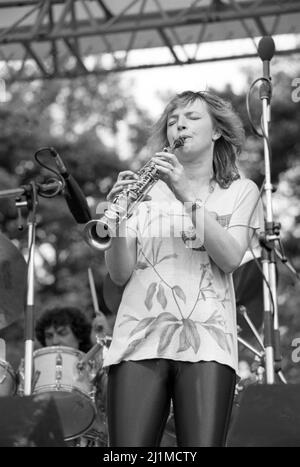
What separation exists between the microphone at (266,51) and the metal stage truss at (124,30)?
347 cm

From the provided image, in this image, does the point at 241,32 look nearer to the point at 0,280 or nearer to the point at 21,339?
the point at 0,280

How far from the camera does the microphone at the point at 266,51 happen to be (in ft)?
14.5

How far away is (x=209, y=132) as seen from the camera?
13.9 feet

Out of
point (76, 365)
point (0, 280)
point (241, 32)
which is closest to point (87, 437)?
point (76, 365)

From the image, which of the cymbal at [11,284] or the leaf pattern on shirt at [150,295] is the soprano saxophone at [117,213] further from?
the cymbal at [11,284]

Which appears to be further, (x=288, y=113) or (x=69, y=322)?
(x=288, y=113)

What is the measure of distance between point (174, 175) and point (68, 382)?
8.11 ft

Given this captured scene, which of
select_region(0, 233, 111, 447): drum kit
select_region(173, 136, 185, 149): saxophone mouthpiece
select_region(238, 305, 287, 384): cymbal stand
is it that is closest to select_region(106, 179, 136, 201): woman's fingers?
select_region(173, 136, 185, 149): saxophone mouthpiece

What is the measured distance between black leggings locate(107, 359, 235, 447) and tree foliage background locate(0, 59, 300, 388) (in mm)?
10191

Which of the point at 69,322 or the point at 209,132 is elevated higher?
the point at 69,322

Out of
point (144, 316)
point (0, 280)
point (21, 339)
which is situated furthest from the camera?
point (21, 339)

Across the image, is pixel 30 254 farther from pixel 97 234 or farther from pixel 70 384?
pixel 70 384

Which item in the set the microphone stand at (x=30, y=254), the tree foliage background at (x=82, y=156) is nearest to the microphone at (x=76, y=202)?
the microphone stand at (x=30, y=254)
